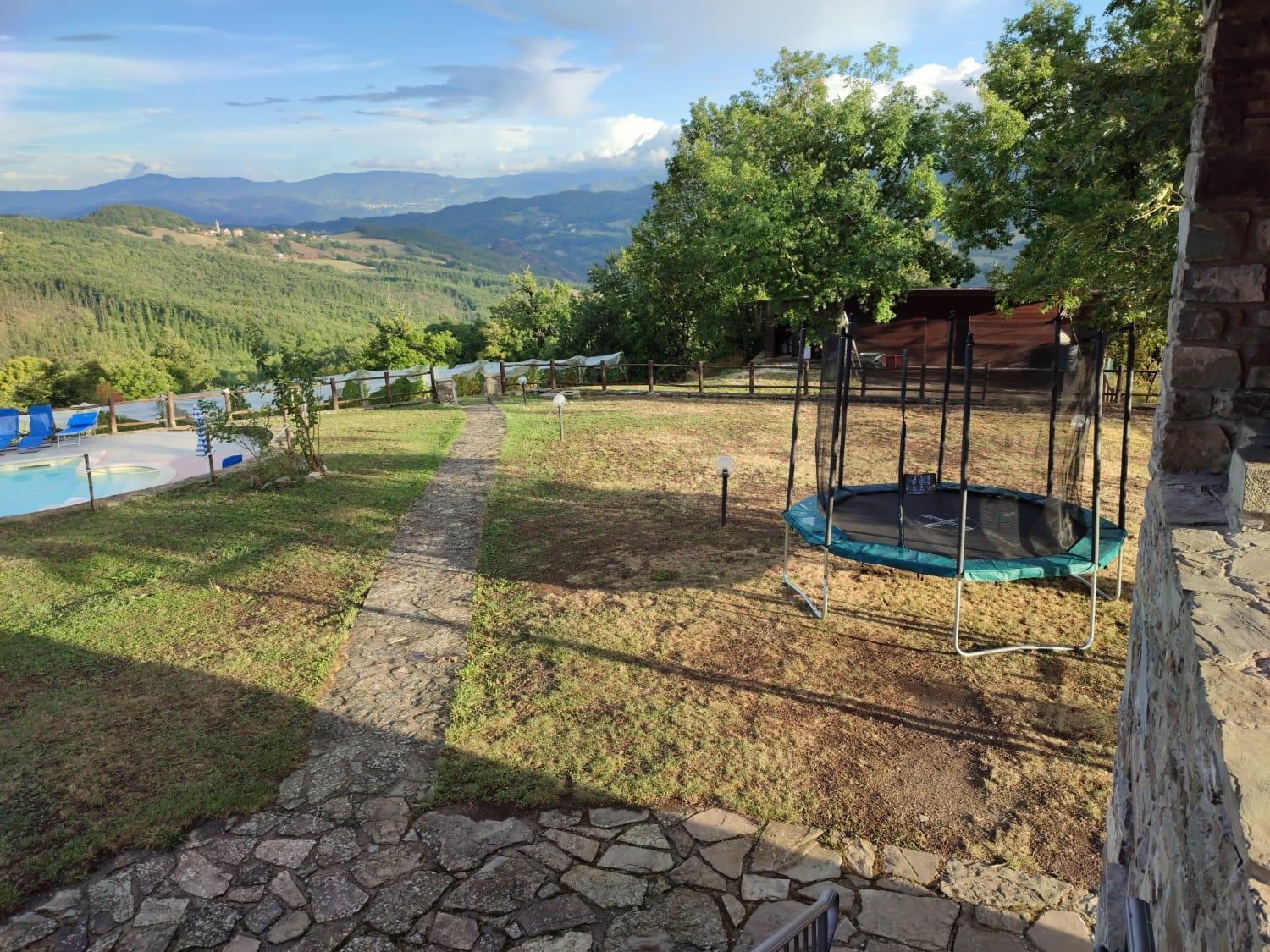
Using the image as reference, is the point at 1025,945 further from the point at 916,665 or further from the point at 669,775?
the point at 916,665

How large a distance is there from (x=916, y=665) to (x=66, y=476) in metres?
17.1

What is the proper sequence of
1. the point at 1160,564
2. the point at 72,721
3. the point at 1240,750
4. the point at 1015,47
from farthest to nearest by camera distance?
the point at 1015,47
the point at 72,721
the point at 1160,564
the point at 1240,750

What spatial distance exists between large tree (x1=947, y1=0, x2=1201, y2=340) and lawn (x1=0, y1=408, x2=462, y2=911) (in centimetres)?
850

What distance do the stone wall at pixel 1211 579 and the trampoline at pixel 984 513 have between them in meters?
1.97

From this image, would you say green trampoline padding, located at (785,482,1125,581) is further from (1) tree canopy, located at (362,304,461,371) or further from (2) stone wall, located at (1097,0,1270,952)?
(1) tree canopy, located at (362,304,461,371)

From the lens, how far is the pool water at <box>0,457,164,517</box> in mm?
14438

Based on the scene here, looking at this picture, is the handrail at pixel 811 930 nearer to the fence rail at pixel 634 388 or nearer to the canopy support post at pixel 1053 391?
the canopy support post at pixel 1053 391

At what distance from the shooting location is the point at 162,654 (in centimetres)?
594

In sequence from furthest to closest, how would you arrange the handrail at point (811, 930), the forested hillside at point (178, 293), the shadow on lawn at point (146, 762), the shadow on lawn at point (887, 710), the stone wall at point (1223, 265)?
the forested hillside at point (178, 293)
the shadow on lawn at point (887, 710)
the shadow on lawn at point (146, 762)
the stone wall at point (1223, 265)
the handrail at point (811, 930)

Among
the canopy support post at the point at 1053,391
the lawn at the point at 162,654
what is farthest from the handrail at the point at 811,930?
the canopy support post at the point at 1053,391

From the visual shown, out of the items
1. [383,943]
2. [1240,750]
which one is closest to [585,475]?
[383,943]

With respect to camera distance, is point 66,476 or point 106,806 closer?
point 106,806

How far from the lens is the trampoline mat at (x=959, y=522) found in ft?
20.2

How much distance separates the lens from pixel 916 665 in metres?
5.56
